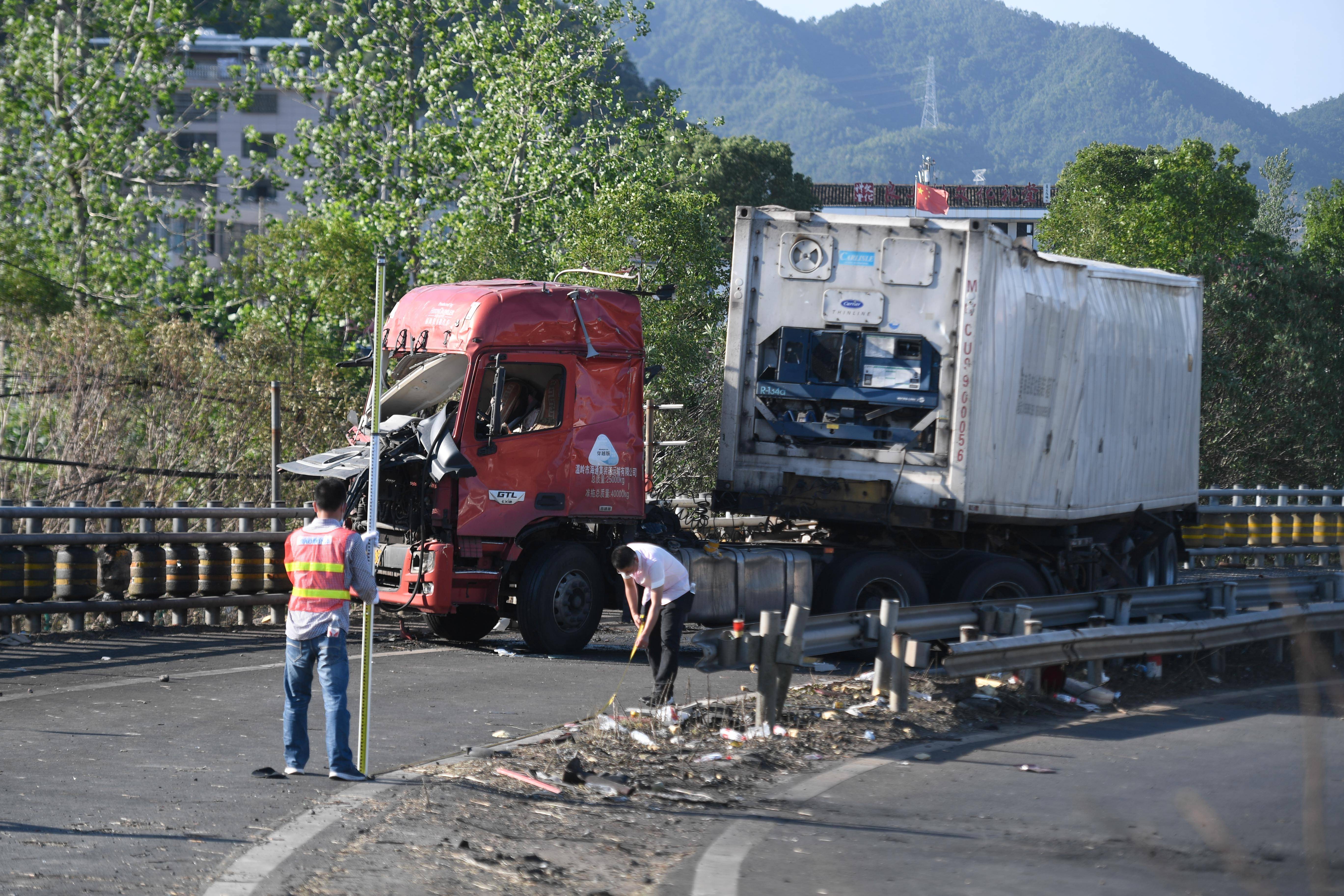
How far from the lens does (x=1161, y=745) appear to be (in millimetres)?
9719

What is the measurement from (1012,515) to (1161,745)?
4538 mm

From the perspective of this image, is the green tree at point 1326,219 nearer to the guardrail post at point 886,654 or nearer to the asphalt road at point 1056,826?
the guardrail post at point 886,654

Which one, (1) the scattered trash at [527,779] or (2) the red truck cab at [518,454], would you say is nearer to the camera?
(1) the scattered trash at [527,779]

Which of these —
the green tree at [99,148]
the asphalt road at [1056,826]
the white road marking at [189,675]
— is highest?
the green tree at [99,148]

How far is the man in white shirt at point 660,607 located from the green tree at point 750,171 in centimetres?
6012

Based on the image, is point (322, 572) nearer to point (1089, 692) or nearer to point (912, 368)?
point (1089, 692)

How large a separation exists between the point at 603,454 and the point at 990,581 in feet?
12.9

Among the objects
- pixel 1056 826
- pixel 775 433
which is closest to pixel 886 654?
→ pixel 1056 826

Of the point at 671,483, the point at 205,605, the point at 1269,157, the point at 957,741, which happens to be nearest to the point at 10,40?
the point at 671,483

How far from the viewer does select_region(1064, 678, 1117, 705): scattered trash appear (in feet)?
37.4

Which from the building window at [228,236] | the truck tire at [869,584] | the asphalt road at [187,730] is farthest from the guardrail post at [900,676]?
the building window at [228,236]

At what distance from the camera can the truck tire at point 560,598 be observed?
1330cm

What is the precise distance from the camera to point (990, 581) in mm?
14234

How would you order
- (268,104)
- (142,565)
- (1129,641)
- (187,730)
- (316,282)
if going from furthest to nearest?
(268,104), (316,282), (142,565), (1129,641), (187,730)
